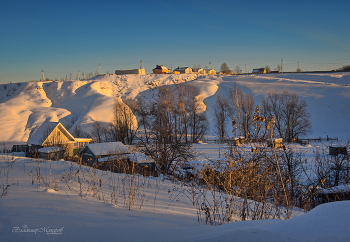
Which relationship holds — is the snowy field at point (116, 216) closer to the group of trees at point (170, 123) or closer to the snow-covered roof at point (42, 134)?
the group of trees at point (170, 123)

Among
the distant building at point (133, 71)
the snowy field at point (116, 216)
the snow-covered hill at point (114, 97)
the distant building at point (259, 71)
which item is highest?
the distant building at point (259, 71)

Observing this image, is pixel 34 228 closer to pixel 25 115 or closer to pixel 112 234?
pixel 112 234

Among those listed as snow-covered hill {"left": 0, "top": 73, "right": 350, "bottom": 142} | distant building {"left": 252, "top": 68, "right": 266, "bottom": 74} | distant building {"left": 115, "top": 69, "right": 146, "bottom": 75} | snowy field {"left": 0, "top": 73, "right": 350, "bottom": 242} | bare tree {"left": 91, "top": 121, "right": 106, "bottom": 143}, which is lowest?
bare tree {"left": 91, "top": 121, "right": 106, "bottom": 143}

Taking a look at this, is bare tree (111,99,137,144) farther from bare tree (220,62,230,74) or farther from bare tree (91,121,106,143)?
bare tree (220,62,230,74)

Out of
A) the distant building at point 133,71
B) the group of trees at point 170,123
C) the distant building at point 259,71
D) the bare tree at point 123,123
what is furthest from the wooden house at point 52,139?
the distant building at point 259,71

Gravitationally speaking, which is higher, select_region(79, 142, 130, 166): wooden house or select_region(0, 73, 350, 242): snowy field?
select_region(0, 73, 350, 242): snowy field

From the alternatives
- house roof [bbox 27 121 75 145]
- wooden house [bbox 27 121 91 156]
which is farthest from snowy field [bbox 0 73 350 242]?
house roof [bbox 27 121 75 145]

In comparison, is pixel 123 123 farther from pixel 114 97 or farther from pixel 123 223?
pixel 123 223

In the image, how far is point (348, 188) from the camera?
8.84 m

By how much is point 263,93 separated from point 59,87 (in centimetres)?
4481

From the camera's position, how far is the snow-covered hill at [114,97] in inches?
1533

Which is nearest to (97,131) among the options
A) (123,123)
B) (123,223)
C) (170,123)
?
(123,123)

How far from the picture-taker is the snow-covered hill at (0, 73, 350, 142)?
128 ft

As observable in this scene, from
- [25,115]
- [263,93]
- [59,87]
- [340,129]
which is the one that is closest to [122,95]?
[59,87]
